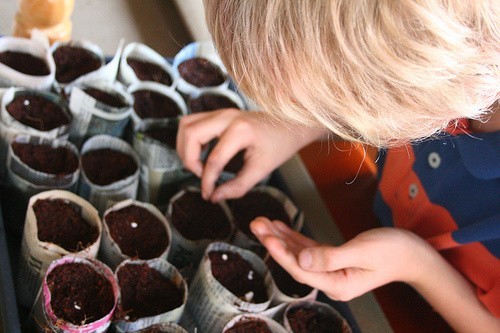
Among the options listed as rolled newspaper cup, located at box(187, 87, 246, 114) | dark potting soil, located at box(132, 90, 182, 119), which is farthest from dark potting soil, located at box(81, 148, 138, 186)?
rolled newspaper cup, located at box(187, 87, 246, 114)

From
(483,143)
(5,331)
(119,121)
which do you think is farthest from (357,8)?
(119,121)

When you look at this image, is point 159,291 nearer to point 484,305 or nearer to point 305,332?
point 305,332

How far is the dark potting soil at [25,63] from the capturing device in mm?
962

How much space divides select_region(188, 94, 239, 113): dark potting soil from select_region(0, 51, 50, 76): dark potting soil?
281 mm

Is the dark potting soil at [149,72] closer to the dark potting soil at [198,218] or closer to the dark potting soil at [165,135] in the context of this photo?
the dark potting soil at [165,135]

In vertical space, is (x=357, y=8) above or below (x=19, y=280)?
above

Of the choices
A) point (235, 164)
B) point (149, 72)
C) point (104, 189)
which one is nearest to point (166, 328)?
point (104, 189)

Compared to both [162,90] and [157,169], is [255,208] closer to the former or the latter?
[157,169]

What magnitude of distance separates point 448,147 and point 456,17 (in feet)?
1.67

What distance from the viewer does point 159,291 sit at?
31.4 inches

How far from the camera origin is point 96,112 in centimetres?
92

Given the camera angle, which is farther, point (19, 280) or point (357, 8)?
point (19, 280)

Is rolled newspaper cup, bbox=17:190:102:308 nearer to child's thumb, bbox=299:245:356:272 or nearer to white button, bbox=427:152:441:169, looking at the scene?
child's thumb, bbox=299:245:356:272

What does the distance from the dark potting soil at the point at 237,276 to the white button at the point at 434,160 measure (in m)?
0.33
